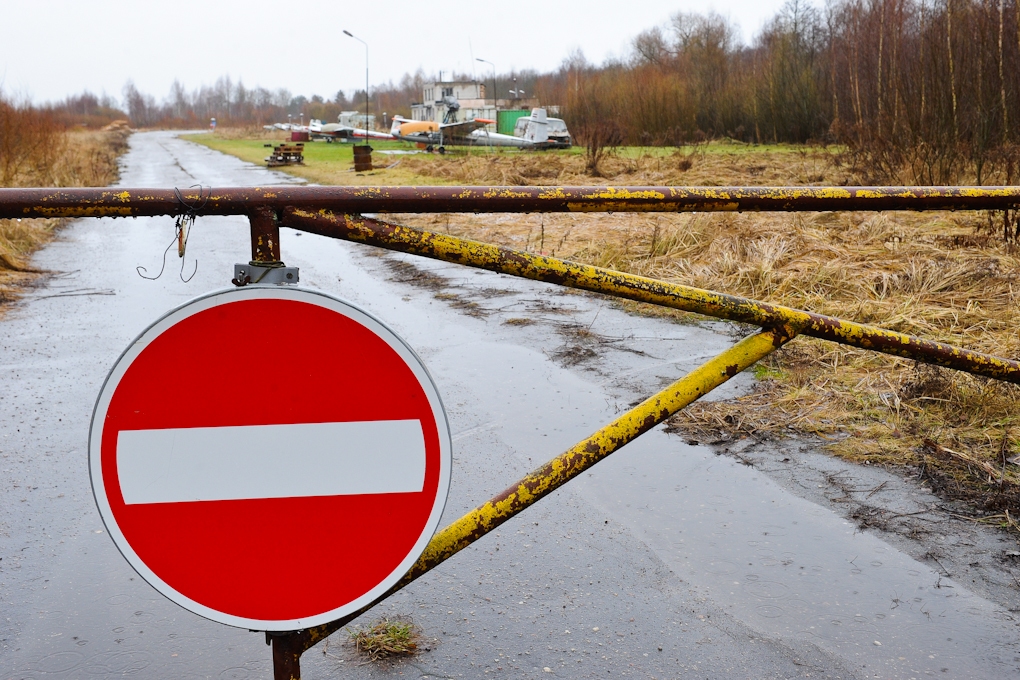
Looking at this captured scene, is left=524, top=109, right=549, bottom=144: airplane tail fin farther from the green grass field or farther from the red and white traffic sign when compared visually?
the red and white traffic sign

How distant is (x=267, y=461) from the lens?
1597 mm

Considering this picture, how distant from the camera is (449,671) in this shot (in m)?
2.50

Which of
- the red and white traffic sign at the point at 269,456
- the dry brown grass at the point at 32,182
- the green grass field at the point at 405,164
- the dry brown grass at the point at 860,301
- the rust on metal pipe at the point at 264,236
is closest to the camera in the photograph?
the red and white traffic sign at the point at 269,456

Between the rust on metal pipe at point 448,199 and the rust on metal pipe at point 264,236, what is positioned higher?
the rust on metal pipe at point 448,199

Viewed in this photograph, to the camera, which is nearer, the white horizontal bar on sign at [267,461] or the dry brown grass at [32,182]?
the white horizontal bar on sign at [267,461]

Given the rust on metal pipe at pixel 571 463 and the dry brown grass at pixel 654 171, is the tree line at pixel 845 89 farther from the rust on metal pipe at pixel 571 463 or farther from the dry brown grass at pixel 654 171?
the rust on metal pipe at pixel 571 463

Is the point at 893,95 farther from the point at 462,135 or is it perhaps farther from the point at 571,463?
the point at 462,135

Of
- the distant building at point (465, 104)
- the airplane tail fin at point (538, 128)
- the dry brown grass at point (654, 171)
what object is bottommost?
→ the dry brown grass at point (654, 171)

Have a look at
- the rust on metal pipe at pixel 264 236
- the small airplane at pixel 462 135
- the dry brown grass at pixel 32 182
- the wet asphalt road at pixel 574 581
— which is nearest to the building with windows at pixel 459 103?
the small airplane at pixel 462 135

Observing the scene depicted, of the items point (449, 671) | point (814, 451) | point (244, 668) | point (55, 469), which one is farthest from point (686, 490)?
point (55, 469)

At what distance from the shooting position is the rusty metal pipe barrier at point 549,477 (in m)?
1.77

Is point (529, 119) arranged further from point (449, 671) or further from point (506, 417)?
point (449, 671)

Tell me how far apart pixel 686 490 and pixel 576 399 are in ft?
4.42

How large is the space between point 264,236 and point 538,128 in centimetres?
3241
